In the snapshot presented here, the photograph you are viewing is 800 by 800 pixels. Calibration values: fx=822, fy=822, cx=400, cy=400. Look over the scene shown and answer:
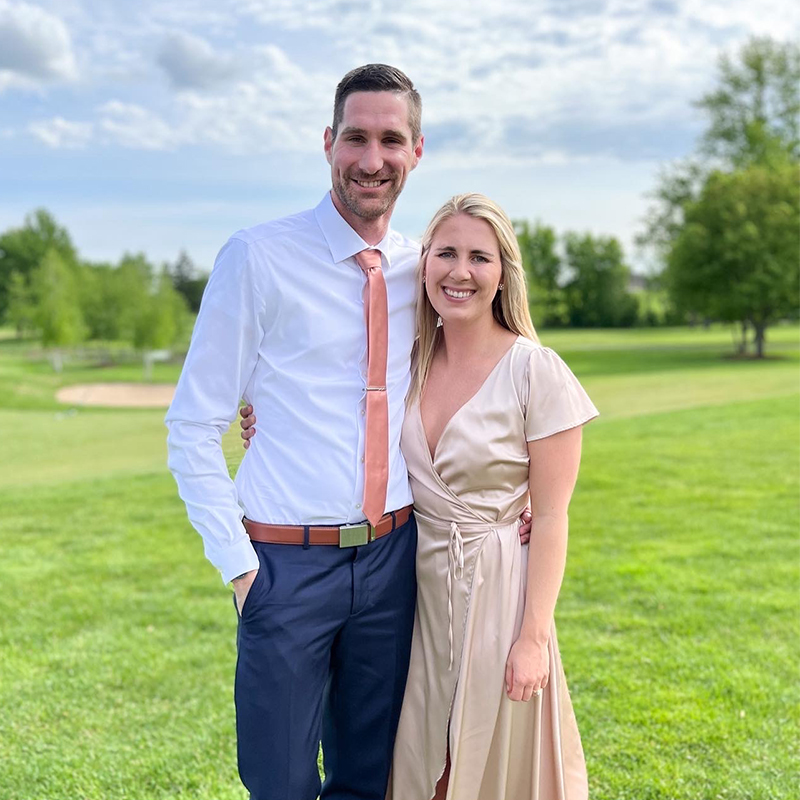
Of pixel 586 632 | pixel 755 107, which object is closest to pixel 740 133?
pixel 755 107

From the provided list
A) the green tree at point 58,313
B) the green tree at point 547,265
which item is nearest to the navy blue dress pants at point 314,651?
the green tree at point 58,313

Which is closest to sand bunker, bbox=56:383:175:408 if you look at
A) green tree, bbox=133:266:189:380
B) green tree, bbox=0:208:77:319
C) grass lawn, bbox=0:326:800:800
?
green tree, bbox=133:266:189:380

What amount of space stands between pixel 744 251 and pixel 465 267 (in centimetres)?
3419

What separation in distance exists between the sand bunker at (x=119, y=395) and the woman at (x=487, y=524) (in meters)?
23.3

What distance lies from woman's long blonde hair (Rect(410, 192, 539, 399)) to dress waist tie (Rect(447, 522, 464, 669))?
1.56 ft

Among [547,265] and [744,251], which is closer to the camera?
[744,251]

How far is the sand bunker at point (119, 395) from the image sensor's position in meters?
26.5

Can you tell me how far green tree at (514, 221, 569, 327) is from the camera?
59125 millimetres

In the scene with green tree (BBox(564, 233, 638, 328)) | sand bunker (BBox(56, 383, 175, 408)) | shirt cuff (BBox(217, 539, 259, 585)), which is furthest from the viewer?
green tree (BBox(564, 233, 638, 328))

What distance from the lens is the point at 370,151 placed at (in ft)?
8.53

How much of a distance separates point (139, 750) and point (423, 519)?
2.14 metres

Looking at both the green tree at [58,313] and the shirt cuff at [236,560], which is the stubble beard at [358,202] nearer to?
the shirt cuff at [236,560]

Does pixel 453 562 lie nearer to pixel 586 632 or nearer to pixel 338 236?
pixel 338 236

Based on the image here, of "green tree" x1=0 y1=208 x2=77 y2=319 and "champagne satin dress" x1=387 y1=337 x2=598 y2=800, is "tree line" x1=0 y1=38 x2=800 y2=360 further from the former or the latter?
"champagne satin dress" x1=387 y1=337 x2=598 y2=800
